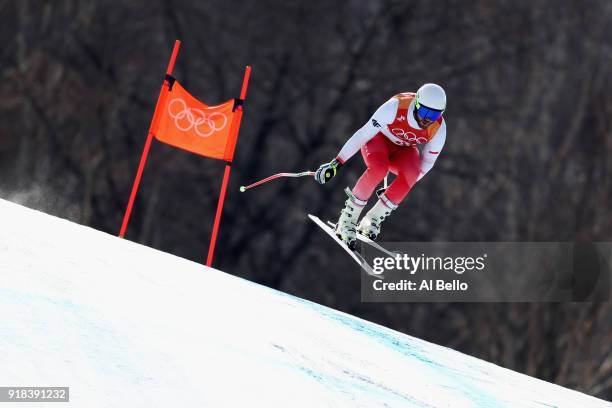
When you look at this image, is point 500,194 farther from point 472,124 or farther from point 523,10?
point 523,10

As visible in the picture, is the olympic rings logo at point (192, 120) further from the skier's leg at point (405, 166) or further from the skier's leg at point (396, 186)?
the skier's leg at point (405, 166)

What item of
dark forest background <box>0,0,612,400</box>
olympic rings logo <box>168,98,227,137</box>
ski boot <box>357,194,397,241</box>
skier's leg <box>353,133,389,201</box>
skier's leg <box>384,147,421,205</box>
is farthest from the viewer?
dark forest background <box>0,0,612,400</box>

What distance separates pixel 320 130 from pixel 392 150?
762 inches

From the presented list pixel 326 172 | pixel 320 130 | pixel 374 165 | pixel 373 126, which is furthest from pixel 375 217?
pixel 320 130

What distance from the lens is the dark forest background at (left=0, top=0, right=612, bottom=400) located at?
2888cm

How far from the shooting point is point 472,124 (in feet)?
101

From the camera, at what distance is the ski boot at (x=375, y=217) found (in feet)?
36.7

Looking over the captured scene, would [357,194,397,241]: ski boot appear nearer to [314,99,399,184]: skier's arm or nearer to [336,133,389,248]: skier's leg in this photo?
[336,133,389,248]: skier's leg

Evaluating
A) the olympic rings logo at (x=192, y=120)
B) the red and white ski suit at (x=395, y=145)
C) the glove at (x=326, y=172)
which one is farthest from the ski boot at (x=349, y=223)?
the olympic rings logo at (x=192, y=120)

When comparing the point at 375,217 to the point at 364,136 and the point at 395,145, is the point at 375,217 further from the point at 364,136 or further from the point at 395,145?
the point at 364,136

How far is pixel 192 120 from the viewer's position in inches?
497

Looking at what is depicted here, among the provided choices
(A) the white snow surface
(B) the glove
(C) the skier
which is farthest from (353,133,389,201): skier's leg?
(A) the white snow surface

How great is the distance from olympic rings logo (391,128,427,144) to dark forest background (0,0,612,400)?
17436mm

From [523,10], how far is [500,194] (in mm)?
5148
